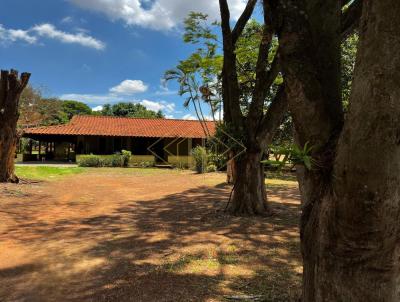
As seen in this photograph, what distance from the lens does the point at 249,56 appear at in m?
11.7

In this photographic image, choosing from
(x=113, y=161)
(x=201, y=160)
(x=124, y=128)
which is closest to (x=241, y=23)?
(x=201, y=160)

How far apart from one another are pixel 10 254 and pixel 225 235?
3766mm

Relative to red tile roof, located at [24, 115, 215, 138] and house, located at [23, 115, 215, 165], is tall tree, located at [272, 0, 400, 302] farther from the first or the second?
house, located at [23, 115, 215, 165]

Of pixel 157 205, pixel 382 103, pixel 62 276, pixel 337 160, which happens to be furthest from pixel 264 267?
pixel 157 205

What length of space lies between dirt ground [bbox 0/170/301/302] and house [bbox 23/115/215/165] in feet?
68.4

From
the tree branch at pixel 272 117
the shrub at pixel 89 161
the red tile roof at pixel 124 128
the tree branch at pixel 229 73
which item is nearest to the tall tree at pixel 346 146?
the tree branch at pixel 272 117

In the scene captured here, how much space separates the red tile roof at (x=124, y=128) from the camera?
105ft

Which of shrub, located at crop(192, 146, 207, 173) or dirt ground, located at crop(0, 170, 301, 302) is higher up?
shrub, located at crop(192, 146, 207, 173)

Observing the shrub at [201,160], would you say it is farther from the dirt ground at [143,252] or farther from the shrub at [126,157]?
the dirt ground at [143,252]

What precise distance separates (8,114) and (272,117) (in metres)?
11.8

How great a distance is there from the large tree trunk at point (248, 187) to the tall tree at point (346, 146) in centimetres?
585

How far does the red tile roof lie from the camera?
31859 millimetres

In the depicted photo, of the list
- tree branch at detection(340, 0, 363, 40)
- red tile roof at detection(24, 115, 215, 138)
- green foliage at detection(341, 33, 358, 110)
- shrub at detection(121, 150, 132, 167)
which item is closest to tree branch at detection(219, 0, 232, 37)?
tree branch at detection(340, 0, 363, 40)

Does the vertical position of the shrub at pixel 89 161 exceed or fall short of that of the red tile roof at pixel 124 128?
it falls short
